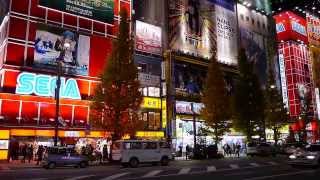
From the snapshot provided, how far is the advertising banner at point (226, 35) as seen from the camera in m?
52.6

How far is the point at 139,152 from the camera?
80.2 ft

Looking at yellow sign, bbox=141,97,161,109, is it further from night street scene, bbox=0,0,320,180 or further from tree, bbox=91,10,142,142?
tree, bbox=91,10,142,142

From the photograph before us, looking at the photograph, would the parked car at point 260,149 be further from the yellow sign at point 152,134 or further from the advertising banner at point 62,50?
the advertising banner at point 62,50

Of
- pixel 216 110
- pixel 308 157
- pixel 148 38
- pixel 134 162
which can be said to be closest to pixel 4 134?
pixel 134 162

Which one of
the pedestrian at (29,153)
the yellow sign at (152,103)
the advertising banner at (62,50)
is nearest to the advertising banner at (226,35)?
the yellow sign at (152,103)

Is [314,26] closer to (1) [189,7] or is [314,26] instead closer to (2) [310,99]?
(2) [310,99]

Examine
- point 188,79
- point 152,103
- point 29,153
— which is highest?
point 188,79

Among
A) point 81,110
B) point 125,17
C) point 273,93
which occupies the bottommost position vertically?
point 81,110

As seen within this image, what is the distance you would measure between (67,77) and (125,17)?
890cm

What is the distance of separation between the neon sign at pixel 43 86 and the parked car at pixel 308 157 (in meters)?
22.8

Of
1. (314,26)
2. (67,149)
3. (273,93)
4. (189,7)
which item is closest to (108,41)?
(189,7)

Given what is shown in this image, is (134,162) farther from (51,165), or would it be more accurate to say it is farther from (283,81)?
(283,81)

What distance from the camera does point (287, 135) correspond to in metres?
59.0

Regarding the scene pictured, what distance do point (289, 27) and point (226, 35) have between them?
822 inches
